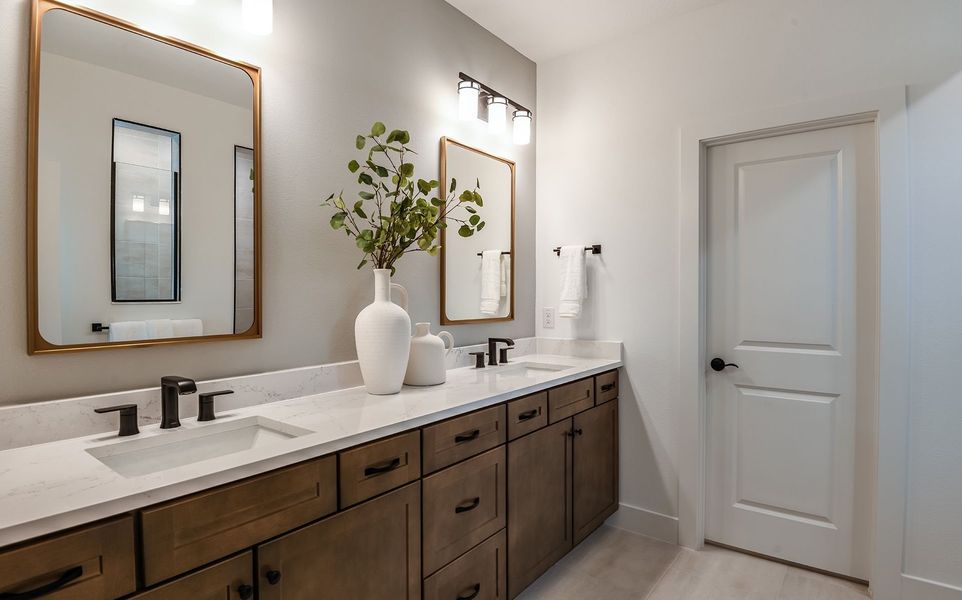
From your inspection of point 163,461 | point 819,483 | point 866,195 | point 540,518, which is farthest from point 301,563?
point 866,195

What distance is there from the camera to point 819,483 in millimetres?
2301

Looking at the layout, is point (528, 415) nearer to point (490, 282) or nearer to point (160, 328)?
point (490, 282)

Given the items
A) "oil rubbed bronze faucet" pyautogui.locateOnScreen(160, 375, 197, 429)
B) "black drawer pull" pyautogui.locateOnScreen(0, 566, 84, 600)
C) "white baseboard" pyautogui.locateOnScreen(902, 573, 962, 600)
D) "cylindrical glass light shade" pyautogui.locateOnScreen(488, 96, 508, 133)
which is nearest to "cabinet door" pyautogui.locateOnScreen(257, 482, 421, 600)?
"black drawer pull" pyautogui.locateOnScreen(0, 566, 84, 600)

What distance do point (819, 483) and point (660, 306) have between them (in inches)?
40.9

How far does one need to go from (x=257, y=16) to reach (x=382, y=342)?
110cm

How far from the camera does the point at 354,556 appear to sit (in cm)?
133

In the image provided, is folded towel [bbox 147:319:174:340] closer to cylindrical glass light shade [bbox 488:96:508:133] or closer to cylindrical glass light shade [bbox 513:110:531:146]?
cylindrical glass light shade [bbox 488:96:508:133]

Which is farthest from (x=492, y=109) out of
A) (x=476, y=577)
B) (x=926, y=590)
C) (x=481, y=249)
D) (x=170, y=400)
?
(x=926, y=590)

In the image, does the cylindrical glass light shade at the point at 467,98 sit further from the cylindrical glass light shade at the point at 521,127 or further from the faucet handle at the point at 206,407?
the faucet handle at the point at 206,407

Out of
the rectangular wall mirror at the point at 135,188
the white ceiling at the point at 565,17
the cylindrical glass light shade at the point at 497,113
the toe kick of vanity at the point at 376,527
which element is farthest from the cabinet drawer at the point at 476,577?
the white ceiling at the point at 565,17

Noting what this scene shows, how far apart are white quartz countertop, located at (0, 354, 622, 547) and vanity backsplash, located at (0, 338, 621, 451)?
3 centimetres

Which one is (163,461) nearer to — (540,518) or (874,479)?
(540,518)

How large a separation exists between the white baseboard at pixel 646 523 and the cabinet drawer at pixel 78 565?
2354 mm

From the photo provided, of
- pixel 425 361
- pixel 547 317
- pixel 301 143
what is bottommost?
pixel 425 361
